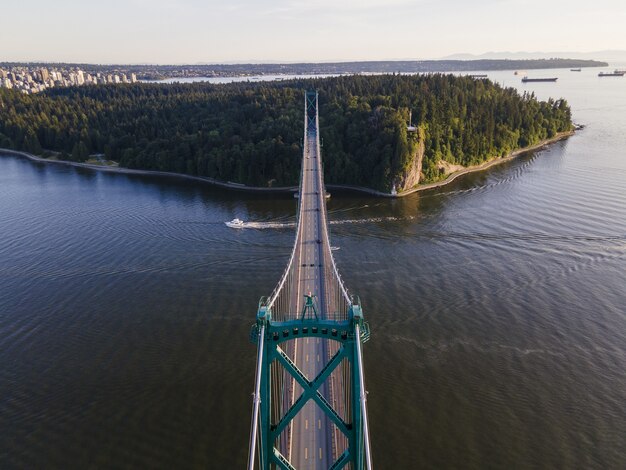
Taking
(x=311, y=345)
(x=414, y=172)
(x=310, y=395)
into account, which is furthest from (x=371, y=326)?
(x=414, y=172)

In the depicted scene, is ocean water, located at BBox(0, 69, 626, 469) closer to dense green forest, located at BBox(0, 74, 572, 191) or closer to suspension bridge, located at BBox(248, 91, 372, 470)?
suspension bridge, located at BBox(248, 91, 372, 470)

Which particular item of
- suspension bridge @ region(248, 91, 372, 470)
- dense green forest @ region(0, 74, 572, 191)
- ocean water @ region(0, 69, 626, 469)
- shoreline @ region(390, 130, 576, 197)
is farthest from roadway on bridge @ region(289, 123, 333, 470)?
shoreline @ region(390, 130, 576, 197)

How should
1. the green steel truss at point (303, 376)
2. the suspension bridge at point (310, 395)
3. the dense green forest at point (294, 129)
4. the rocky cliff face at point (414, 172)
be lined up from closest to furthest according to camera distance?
the suspension bridge at point (310, 395) < the green steel truss at point (303, 376) < the rocky cliff face at point (414, 172) < the dense green forest at point (294, 129)

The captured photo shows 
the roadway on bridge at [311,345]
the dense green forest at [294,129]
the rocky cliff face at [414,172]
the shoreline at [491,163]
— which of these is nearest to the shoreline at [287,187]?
the shoreline at [491,163]

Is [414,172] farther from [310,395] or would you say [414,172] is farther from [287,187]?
[310,395]

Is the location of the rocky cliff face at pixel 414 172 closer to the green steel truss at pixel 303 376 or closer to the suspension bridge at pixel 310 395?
the suspension bridge at pixel 310 395
